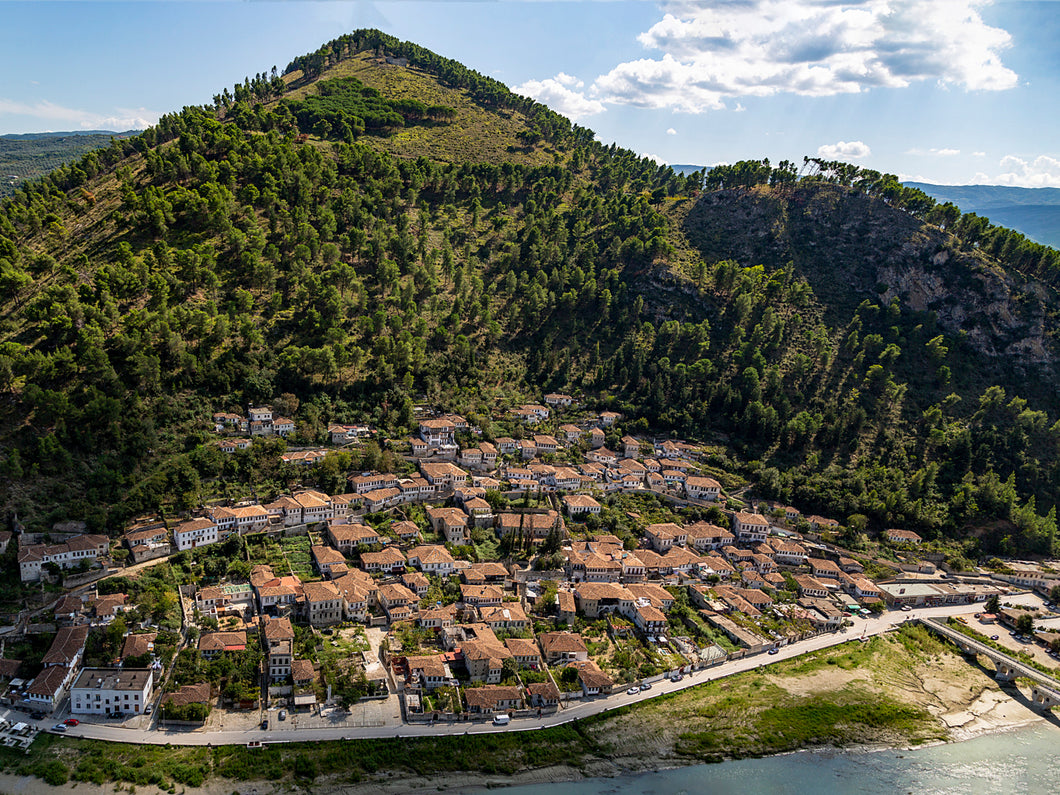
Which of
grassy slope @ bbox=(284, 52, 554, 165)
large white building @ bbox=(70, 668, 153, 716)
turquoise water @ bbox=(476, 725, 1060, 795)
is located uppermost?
grassy slope @ bbox=(284, 52, 554, 165)

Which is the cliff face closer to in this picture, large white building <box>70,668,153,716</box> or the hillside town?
the hillside town

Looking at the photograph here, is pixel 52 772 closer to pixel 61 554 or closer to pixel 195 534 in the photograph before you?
pixel 61 554

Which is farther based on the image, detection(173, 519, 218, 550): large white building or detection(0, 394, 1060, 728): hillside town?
detection(173, 519, 218, 550): large white building

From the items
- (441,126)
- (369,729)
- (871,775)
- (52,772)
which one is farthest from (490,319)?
(441,126)

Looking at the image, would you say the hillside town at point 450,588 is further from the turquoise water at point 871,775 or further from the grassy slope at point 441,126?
the grassy slope at point 441,126

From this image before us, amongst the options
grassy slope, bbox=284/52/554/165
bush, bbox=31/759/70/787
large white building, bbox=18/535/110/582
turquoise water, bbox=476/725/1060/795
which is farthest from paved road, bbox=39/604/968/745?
grassy slope, bbox=284/52/554/165

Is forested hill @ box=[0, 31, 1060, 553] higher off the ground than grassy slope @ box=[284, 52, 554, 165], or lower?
lower
